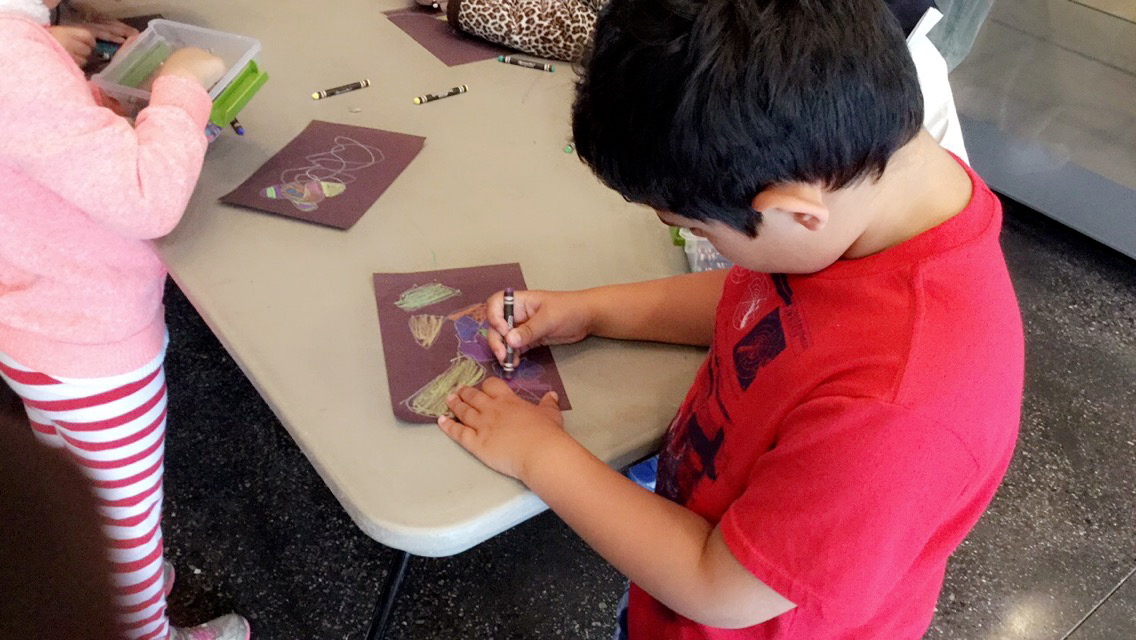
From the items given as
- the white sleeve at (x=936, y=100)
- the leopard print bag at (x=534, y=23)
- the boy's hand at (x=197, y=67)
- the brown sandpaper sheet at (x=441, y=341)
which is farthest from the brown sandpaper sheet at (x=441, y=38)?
the white sleeve at (x=936, y=100)

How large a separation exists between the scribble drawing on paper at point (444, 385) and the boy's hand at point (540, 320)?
3 cm

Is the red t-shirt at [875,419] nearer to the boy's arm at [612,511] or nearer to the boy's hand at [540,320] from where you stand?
the boy's arm at [612,511]

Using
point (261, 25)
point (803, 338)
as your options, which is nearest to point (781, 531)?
point (803, 338)

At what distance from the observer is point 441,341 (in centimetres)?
74

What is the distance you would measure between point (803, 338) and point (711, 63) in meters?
0.21

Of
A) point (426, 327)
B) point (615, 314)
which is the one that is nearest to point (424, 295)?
point (426, 327)

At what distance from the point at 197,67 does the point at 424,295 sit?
0.40 meters

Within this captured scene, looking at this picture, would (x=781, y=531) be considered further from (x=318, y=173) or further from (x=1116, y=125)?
(x=1116, y=125)

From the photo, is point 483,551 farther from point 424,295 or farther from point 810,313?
point 810,313

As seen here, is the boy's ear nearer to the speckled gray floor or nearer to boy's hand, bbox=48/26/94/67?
boy's hand, bbox=48/26/94/67

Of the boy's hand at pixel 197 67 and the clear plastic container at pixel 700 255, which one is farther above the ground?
the boy's hand at pixel 197 67

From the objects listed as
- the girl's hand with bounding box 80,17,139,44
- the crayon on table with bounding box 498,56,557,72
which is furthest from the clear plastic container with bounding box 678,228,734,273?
the girl's hand with bounding box 80,17,139,44

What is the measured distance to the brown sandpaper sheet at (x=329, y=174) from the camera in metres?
0.86

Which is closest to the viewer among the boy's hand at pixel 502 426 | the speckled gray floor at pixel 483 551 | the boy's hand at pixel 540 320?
the boy's hand at pixel 502 426
